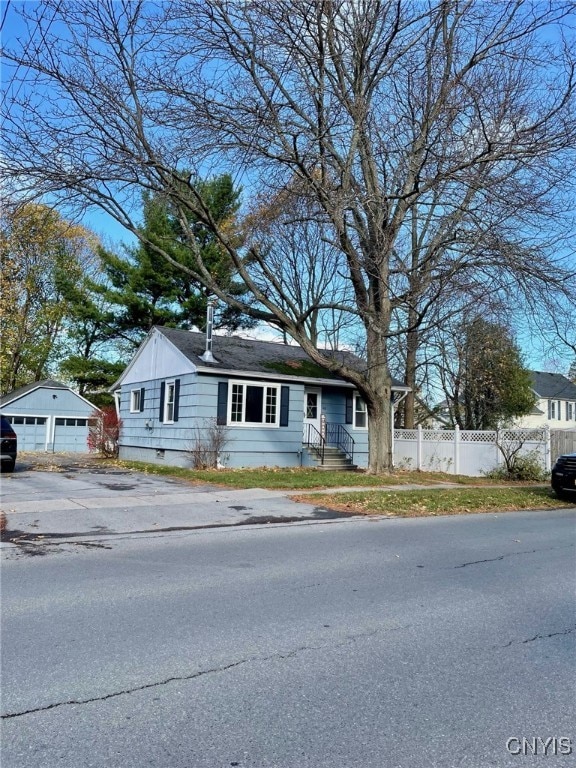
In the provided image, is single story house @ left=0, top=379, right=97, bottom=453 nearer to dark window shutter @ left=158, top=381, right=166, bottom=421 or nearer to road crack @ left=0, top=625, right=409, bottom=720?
dark window shutter @ left=158, top=381, right=166, bottom=421

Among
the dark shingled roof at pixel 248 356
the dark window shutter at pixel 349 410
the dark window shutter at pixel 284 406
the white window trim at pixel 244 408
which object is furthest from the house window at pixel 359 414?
the white window trim at pixel 244 408

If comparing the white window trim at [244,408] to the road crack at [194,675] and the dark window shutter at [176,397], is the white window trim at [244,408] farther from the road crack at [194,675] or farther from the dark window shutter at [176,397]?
the road crack at [194,675]

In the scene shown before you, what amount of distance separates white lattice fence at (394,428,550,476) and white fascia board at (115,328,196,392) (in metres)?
8.91

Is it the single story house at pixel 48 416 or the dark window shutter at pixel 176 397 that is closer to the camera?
the dark window shutter at pixel 176 397

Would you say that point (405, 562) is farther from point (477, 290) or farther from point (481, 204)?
point (481, 204)

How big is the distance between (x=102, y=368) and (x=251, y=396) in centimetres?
1904

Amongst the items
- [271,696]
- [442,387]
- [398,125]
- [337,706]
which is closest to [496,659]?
[337,706]

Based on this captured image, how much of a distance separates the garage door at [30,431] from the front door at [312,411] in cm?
1790

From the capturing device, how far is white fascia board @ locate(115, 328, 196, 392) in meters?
20.8

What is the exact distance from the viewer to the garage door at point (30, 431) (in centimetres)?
3303

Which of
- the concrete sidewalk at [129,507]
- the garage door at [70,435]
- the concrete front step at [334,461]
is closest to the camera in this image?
the concrete sidewalk at [129,507]

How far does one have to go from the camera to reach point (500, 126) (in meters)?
13.5

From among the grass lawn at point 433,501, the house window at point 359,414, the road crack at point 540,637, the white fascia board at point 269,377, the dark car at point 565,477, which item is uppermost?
the white fascia board at point 269,377

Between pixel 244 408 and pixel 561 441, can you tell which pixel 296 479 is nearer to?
pixel 244 408
